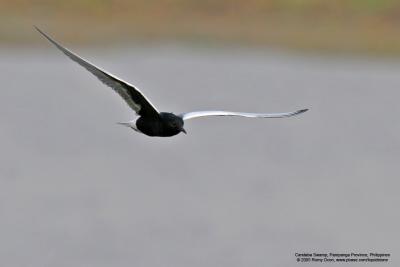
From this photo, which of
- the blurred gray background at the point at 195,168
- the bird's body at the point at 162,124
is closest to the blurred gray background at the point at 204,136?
the blurred gray background at the point at 195,168

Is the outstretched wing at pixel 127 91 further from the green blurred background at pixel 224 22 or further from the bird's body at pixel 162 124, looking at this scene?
the green blurred background at pixel 224 22

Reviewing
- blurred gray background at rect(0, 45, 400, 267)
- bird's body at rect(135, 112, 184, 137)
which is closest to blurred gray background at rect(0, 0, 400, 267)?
blurred gray background at rect(0, 45, 400, 267)

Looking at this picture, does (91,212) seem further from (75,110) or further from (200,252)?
(75,110)

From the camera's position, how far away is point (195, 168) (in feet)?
47.2

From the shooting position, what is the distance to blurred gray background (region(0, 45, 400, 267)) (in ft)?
38.3

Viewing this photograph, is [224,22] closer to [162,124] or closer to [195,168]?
[195,168]

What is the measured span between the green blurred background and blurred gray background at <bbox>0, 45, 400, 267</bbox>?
135 cm

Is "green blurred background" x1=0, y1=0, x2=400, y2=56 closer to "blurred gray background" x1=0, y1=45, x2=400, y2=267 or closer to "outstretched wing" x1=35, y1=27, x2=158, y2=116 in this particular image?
"blurred gray background" x1=0, y1=45, x2=400, y2=267

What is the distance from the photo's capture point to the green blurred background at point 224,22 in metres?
21.9

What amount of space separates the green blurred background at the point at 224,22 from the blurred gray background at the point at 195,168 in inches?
53.3

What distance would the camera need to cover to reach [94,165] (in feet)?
45.5

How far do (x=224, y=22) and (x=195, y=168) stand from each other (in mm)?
9144

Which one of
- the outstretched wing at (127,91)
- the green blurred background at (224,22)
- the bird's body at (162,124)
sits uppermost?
the outstretched wing at (127,91)

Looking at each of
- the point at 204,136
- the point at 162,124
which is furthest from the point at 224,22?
the point at 162,124
